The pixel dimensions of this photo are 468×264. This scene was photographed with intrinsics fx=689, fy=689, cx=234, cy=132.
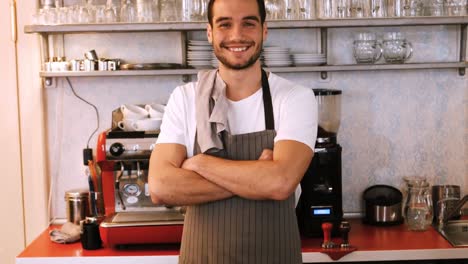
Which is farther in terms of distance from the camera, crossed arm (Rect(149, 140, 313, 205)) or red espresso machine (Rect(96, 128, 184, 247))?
red espresso machine (Rect(96, 128, 184, 247))

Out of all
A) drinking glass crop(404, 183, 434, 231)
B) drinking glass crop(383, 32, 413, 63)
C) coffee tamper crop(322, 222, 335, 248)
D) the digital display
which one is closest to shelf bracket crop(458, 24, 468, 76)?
drinking glass crop(383, 32, 413, 63)

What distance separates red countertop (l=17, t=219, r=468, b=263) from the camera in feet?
9.75

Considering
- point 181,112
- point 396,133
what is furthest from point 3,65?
point 396,133

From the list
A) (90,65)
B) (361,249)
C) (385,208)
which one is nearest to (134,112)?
(90,65)

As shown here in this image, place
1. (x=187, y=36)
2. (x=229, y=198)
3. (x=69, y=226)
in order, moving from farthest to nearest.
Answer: (x=187, y=36) < (x=69, y=226) < (x=229, y=198)

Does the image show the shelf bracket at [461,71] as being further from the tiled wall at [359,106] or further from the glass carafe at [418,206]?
the glass carafe at [418,206]

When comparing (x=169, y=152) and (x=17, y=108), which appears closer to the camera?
(x=169, y=152)

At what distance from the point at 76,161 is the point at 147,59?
665 millimetres

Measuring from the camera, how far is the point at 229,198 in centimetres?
220

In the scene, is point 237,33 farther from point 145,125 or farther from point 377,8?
point 377,8

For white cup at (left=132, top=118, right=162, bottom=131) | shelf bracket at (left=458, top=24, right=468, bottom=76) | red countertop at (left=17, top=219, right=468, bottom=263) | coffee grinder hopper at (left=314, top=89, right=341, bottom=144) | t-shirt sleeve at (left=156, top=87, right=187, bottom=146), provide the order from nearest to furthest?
t-shirt sleeve at (left=156, top=87, right=187, bottom=146) → red countertop at (left=17, top=219, right=468, bottom=263) → white cup at (left=132, top=118, right=162, bottom=131) → coffee grinder hopper at (left=314, top=89, right=341, bottom=144) → shelf bracket at (left=458, top=24, right=468, bottom=76)

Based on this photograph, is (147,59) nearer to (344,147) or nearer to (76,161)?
(76,161)

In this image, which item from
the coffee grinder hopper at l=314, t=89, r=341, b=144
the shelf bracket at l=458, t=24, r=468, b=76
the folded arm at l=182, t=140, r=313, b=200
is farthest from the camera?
the shelf bracket at l=458, t=24, r=468, b=76

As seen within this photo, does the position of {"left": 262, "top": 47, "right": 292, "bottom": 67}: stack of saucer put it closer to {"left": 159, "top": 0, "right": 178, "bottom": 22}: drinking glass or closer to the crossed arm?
{"left": 159, "top": 0, "right": 178, "bottom": 22}: drinking glass
